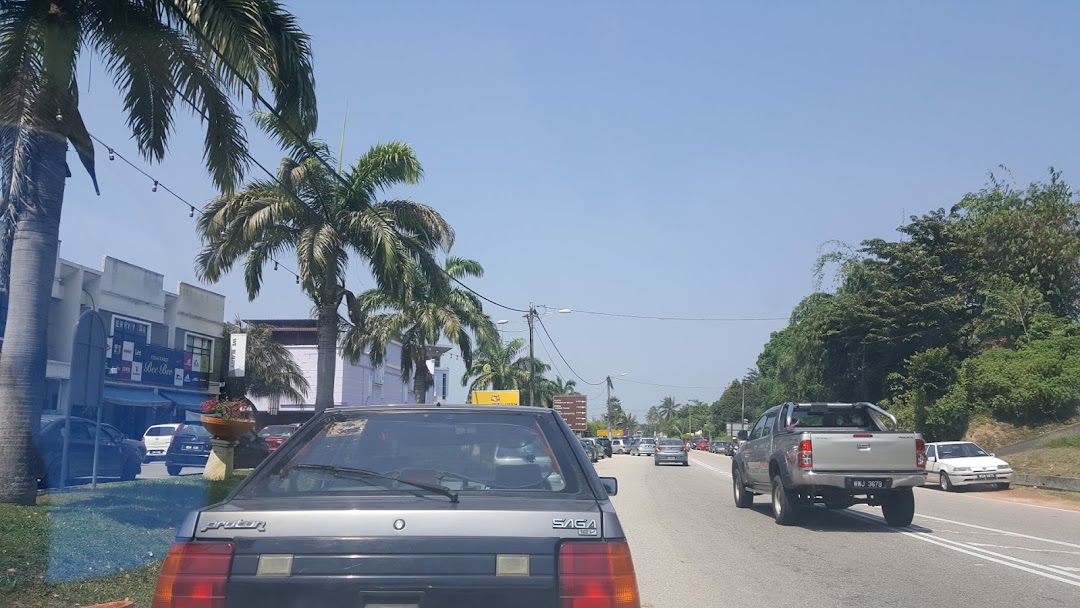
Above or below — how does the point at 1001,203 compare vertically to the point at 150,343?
above

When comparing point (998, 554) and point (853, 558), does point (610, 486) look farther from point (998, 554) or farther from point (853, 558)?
point (998, 554)

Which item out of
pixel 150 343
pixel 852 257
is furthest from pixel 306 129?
pixel 852 257

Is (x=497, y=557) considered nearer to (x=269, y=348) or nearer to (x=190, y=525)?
(x=190, y=525)

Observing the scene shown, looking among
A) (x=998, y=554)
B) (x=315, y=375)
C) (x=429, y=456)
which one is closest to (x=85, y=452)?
(x=429, y=456)

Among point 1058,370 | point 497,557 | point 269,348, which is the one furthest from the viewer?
point 269,348

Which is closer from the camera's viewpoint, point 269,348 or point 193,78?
point 193,78

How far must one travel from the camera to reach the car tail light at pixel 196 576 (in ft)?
10.8

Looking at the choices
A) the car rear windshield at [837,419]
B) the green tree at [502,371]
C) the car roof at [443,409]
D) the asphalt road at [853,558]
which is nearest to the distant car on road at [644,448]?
the green tree at [502,371]

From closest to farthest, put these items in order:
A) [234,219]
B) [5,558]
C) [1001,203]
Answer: [5,558] → [234,219] → [1001,203]

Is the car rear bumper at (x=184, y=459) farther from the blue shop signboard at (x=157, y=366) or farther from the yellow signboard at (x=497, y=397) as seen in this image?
the blue shop signboard at (x=157, y=366)

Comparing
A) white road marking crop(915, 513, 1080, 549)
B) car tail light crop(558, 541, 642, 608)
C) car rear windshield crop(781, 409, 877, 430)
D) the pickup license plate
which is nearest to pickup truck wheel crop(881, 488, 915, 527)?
the pickup license plate

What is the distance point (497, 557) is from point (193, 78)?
38.6 ft

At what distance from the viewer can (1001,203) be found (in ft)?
163

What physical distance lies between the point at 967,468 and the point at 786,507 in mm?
13797
